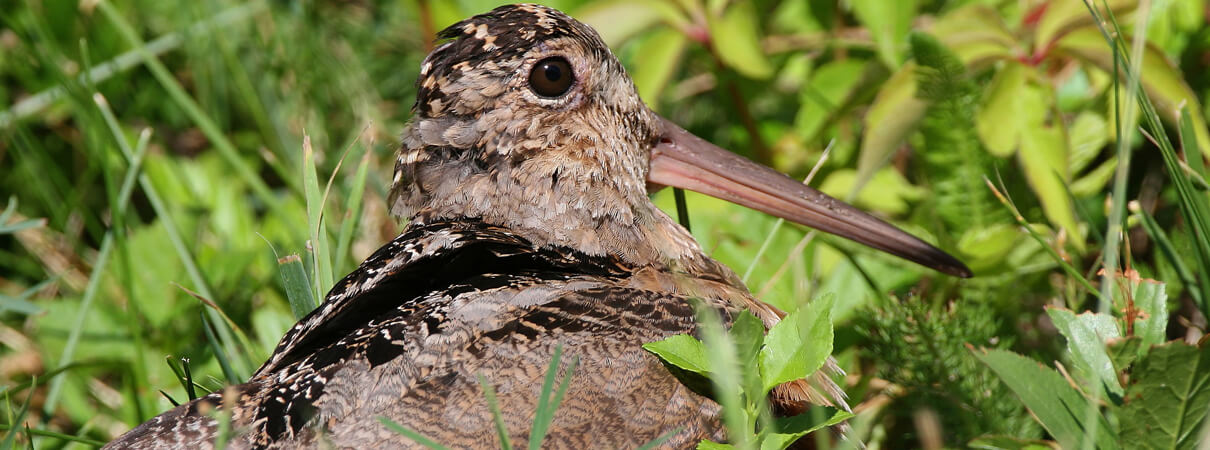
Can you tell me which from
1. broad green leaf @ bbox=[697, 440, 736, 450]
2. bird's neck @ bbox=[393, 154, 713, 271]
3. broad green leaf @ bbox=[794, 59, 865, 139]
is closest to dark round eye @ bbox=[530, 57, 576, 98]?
bird's neck @ bbox=[393, 154, 713, 271]

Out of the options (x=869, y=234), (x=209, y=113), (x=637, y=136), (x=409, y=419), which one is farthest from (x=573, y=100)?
(x=209, y=113)

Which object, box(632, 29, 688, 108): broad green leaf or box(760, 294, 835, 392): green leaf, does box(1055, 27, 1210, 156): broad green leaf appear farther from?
box(760, 294, 835, 392): green leaf

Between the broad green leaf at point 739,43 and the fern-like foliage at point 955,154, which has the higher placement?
the broad green leaf at point 739,43

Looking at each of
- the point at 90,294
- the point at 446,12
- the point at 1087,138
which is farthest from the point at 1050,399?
the point at 446,12

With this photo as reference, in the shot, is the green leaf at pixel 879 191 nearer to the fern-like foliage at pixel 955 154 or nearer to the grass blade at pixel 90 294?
the fern-like foliage at pixel 955 154

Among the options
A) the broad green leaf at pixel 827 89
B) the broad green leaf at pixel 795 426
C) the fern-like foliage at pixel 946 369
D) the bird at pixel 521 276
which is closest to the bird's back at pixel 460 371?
the bird at pixel 521 276
